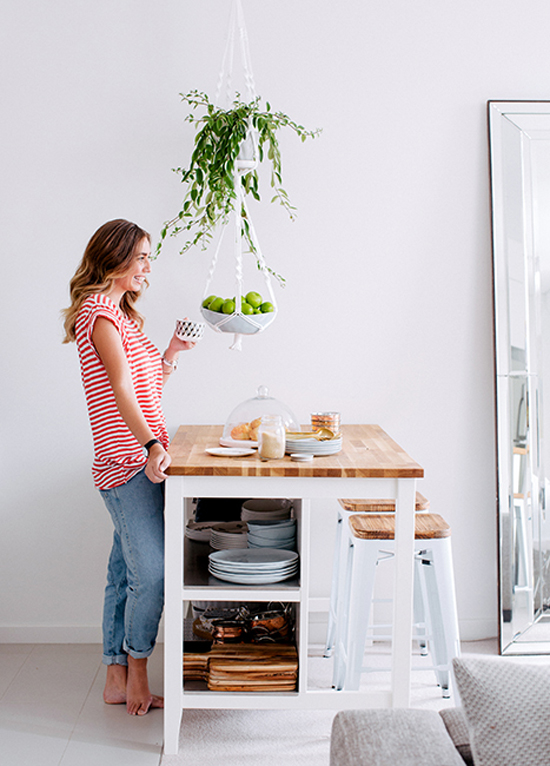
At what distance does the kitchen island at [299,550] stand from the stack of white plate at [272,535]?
119mm

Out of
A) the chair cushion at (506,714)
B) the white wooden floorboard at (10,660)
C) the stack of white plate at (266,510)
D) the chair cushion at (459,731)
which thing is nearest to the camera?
the chair cushion at (506,714)

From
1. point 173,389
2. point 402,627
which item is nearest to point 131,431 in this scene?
point 173,389

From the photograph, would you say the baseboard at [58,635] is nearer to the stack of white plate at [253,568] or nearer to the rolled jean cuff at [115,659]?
the rolled jean cuff at [115,659]

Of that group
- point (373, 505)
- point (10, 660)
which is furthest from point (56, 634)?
point (373, 505)

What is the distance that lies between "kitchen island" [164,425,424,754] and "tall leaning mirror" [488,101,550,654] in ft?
2.67

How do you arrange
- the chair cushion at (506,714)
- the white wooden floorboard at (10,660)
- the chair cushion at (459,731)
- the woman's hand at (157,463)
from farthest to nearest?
the white wooden floorboard at (10,660), the woman's hand at (157,463), the chair cushion at (459,731), the chair cushion at (506,714)

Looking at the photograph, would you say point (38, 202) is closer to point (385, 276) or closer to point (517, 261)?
point (385, 276)

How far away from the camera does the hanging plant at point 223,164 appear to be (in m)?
2.33

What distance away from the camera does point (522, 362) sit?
2762 mm

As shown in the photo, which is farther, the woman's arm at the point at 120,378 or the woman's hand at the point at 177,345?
the woman's hand at the point at 177,345

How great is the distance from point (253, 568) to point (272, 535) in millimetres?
180

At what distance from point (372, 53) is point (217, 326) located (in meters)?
1.27

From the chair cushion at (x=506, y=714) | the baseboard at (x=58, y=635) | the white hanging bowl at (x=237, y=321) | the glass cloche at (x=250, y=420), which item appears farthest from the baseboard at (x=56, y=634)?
the chair cushion at (x=506, y=714)

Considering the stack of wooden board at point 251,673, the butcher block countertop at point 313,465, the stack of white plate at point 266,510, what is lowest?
the stack of wooden board at point 251,673
